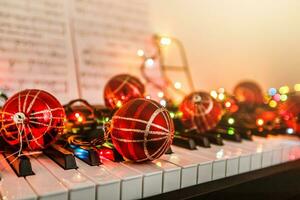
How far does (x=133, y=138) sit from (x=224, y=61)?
54.2 inches

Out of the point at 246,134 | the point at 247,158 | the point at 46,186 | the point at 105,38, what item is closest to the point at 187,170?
the point at 247,158

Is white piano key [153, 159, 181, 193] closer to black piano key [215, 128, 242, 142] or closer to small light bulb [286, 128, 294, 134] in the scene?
black piano key [215, 128, 242, 142]

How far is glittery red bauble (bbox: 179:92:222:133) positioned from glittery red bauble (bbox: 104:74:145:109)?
194 millimetres

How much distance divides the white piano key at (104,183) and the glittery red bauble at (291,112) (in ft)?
3.36

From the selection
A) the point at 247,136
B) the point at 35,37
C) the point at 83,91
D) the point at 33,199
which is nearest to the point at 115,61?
the point at 83,91

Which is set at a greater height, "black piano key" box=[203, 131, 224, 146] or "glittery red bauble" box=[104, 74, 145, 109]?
"glittery red bauble" box=[104, 74, 145, 109]

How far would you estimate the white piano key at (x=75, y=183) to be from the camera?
26.0 inches

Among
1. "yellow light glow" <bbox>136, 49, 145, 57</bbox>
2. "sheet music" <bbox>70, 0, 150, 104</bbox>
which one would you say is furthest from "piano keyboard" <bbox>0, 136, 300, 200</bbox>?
"yellow light glow" <bbox>136, 49, 145, 57</bbox>

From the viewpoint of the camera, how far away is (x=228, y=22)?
6.68 ft

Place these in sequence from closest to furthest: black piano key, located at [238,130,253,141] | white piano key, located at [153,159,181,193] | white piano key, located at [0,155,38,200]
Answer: white piano key, located at [0,155,38,200]
white piano key, located at [153,159,181,193]
black piano key, located at [238,130,253,141]

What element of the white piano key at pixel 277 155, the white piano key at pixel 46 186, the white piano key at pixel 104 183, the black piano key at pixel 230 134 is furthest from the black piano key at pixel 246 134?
the white piano key at pixel 46 186

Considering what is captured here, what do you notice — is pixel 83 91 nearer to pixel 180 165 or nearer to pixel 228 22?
pixel 180 165

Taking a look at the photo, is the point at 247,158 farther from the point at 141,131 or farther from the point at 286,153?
the point at 141,131

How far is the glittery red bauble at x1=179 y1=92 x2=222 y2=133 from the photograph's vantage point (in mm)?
1178
